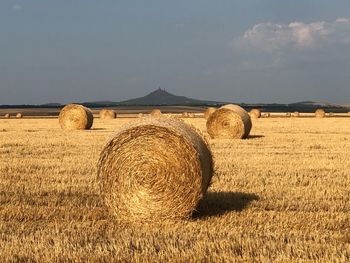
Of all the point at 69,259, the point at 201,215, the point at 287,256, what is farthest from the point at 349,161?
the point at 69,259

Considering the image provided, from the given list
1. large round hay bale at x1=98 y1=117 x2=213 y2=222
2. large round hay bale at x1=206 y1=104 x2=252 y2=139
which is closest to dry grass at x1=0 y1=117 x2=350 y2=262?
large round hay bale at x1=98 y1=117 x2=213 y2=222

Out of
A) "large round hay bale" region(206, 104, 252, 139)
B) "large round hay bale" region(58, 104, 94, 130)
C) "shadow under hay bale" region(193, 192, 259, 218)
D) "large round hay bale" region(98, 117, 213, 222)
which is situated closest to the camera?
"large round hay bale" region(98, 117, 213, 222)

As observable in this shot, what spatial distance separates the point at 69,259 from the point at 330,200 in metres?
5.16

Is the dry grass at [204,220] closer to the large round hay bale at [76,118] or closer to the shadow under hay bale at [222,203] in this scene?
the shadow under hay bale at [222,203]

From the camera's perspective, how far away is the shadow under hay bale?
345 inches

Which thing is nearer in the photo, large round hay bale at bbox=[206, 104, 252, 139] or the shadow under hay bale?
the shadow under hay bale

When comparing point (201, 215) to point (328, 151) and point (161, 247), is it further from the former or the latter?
point (328, 151)

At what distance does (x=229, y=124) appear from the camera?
78.2 ft

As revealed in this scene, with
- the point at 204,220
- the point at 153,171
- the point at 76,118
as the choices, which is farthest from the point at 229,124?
the point at 204,220

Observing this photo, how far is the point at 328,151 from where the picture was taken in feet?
60.5

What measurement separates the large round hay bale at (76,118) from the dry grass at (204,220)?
55.0 ft

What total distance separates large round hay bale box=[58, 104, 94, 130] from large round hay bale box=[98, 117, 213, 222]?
75.1 feet

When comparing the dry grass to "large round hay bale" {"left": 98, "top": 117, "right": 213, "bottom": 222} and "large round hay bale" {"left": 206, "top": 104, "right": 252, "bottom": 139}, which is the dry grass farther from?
"large round hay bale" {"left": 206, "top": 104, "right": 252, "bottom": 139}

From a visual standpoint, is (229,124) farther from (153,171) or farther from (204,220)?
(204,220)
